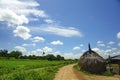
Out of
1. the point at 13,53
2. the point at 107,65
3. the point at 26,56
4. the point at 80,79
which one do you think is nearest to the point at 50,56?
the point at 26,56

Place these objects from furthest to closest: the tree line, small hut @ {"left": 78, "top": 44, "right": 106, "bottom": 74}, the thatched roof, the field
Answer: the tree line
small hut @ {"left": 78, "top": 44, "right": 106, "bottom": 74}
the thatched roof
the field

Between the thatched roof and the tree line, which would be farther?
the tree line

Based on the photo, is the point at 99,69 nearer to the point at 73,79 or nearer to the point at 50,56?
the point at 73,79


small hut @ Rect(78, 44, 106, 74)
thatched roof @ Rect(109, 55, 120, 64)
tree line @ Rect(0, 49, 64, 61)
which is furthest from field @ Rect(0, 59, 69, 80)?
tree line @ Rect(0, 49, 64, 61)

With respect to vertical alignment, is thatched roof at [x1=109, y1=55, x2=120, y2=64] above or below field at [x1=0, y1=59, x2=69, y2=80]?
above

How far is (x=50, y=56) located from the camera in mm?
129375

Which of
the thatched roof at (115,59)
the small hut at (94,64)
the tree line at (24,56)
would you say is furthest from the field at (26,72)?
the tree line at (24,56)

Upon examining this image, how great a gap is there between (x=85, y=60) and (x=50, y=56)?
91.0 meters

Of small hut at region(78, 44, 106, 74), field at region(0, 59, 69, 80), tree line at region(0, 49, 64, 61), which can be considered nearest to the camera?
field at region(0, 59, 69, 80)

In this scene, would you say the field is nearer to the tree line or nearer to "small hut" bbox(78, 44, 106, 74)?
"small hut" bbox(78, 44, 106, 74)

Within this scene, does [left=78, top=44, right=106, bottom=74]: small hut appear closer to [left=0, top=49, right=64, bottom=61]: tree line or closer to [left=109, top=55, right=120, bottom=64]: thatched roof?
[left=109, top=55, right=120, bottom=64]: thatched roof

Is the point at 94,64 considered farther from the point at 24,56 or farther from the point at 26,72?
the point at 24,56

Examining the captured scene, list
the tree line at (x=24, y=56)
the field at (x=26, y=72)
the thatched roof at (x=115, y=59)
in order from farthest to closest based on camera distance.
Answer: the tree line at (x=24, y=56)
the thatched roof at (x=115, y=59)
the field at (x=26, y=72)

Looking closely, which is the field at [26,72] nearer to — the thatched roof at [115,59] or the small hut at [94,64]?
the small hut at [94,64]
